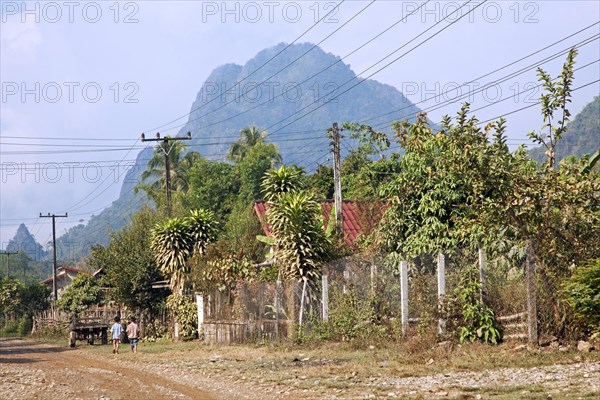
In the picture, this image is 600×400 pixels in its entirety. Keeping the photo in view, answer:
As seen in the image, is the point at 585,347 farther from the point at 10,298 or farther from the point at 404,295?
the point at 10,298

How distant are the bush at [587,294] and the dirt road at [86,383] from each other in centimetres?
813

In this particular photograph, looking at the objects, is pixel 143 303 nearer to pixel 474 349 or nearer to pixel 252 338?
pixel 252 338

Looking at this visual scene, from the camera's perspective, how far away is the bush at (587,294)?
60.1ft

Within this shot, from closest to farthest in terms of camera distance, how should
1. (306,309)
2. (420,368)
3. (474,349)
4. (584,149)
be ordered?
(420,368) < (474,349) < (306,309) < (584,149)

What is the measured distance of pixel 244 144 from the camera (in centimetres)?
9488

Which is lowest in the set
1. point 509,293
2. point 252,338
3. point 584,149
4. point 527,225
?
point 252,338

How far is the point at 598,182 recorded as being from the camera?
19766 mm

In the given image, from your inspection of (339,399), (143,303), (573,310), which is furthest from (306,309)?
(143,303)

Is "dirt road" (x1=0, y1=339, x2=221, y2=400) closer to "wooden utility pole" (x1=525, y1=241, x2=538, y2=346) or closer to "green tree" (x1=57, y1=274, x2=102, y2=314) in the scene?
"wooden utility pole" (x1=525, y1=241, x2=538, y2=346)

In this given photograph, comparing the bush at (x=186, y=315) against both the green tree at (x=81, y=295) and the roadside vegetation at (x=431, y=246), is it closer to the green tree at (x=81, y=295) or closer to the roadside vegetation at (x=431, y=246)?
the roadside vegetation at (x=431, y=246)

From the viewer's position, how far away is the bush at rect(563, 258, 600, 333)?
1833 centimetres

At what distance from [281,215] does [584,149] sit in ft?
384

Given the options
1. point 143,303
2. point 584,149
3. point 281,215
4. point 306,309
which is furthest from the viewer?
point 584,149

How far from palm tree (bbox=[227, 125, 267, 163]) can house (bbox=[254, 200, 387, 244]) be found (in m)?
49.6
